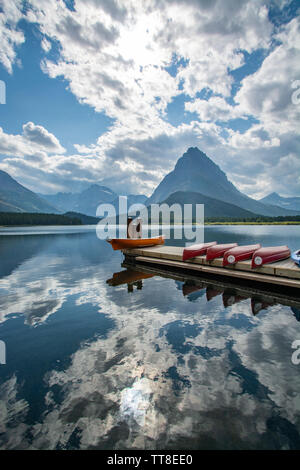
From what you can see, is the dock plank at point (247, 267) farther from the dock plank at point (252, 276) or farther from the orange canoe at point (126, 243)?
the orange canoe at point (126, 243)

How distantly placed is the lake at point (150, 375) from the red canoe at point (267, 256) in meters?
2.64

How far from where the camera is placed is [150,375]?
19.2ft

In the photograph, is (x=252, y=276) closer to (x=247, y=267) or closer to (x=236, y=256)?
(x=247, y=267)

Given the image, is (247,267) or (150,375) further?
(247,267)

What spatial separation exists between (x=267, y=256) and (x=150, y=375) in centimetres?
1139

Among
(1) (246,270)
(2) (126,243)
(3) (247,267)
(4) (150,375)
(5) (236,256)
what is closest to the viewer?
(4) (150,375)

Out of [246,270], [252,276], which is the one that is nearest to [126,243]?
[246,270]

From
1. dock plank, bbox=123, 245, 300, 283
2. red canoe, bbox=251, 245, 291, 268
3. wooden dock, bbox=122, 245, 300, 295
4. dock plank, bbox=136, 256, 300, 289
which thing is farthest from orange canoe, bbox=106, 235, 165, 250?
red canoe, bbox=251, 245, 291, 268

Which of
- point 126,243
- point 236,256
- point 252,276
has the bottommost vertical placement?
point 252,276

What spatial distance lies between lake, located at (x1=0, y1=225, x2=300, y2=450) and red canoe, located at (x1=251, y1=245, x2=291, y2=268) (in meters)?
2.64

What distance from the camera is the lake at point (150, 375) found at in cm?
415

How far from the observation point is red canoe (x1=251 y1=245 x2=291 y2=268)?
43.5 feet

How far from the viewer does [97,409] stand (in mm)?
4754

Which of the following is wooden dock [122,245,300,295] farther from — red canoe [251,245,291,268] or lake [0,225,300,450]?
lake [0,225,300,450]
